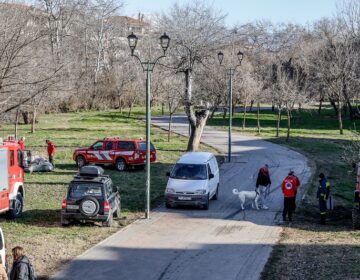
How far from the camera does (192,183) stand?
2156 centimetres

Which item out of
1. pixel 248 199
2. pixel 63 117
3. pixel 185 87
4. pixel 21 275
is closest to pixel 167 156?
pixel 185 87

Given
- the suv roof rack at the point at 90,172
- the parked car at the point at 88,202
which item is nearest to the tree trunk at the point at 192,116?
the suv roof rack at the point at 90,172

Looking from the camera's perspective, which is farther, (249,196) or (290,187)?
(249,196)

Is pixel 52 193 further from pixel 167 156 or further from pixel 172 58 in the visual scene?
pixel 172 58

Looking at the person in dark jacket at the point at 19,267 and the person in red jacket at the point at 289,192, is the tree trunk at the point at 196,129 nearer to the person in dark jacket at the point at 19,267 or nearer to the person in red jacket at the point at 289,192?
the person in red jacket at the point at 289,192

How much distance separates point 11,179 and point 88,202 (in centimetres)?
300

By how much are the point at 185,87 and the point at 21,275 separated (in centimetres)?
2803

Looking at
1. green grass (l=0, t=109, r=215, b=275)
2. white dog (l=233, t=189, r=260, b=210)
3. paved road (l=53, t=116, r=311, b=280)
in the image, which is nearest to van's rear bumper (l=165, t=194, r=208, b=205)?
paved road (l=53, t=116, r=311, b=280)

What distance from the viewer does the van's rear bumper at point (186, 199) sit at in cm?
2123

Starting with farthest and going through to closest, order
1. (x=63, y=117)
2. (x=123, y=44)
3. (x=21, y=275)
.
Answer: (x=123, y=44), (x=63, y=117), (x=21, y=275)

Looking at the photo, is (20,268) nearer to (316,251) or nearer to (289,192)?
(316,251)

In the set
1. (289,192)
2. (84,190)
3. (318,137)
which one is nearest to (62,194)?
(84,190)

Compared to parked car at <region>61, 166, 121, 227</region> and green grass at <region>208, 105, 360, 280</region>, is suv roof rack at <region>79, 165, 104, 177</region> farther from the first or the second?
green grass at <region>208, 105, 360, 280</region>

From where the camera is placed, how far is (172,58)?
124 feet
